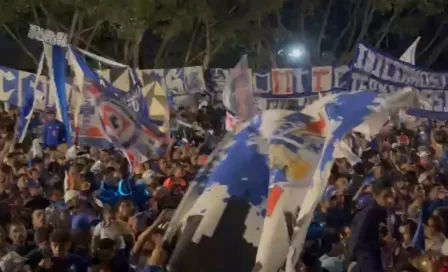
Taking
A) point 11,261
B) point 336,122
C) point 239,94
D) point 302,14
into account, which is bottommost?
point 11,261

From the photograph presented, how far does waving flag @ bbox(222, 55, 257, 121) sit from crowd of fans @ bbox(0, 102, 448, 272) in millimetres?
849

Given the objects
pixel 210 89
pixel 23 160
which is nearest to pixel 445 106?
pixel 23 160

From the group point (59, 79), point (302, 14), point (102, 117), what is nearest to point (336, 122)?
point (102, 117)

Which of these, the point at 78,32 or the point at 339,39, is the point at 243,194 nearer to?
the point at 78,32

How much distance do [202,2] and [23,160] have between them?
33.7 ft

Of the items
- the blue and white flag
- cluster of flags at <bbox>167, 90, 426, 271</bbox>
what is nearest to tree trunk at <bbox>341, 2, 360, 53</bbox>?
the blue and white flag

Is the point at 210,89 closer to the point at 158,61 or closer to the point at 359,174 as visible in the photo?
the point at 158,61

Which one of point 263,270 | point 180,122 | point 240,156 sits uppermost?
point 240,156

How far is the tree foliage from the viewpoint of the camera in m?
21.1

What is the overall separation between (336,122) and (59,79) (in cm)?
788

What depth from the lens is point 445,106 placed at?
12.8m

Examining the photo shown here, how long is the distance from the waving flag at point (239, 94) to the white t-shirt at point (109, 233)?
135 inches

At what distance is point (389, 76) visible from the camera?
1223cm

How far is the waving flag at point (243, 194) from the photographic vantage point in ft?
14.9
